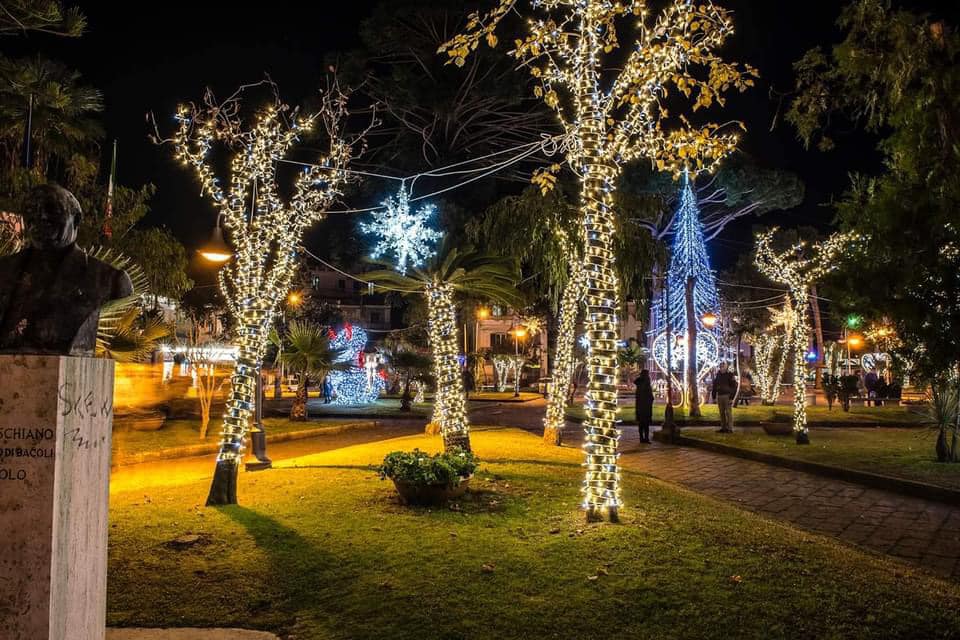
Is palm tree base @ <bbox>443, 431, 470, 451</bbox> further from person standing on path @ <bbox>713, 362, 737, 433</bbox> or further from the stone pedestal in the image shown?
person standing on path @ <bbox>713, 362, 737, 433</bbox>

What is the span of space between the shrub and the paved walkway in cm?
410

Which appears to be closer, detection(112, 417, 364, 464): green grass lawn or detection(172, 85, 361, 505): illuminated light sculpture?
detection(172, 85, 361, 505): illuminated light sculpture

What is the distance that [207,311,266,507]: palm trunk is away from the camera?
8.04 m

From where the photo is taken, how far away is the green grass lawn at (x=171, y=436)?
45.6 ft

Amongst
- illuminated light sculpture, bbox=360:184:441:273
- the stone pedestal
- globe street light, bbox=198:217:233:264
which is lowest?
the stone pedestal

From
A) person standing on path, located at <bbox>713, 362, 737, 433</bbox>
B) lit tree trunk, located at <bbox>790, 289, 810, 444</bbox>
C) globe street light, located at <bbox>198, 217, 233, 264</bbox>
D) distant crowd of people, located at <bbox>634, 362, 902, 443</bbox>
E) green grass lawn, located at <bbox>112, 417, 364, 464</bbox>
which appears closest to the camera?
globe street light, located at <bbox>198, 217, 233, 264</bbox>

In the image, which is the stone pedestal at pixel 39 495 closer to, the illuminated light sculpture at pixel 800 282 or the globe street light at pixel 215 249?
the globe street light at pixel 215 249

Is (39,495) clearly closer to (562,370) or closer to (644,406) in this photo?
(562,370)

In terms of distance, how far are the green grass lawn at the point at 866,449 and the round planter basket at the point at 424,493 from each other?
7.48 m

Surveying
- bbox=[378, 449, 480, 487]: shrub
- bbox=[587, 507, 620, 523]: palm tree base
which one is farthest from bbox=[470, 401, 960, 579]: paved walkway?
bbox=[378, 449, 480, 487]: shrub

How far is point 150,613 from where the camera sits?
459 cm

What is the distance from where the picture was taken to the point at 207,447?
49.6ft

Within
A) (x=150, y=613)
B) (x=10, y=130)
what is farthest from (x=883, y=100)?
(x=10, y=130)

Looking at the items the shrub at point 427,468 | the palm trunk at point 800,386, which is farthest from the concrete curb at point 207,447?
the palm trunk at point 800,386
